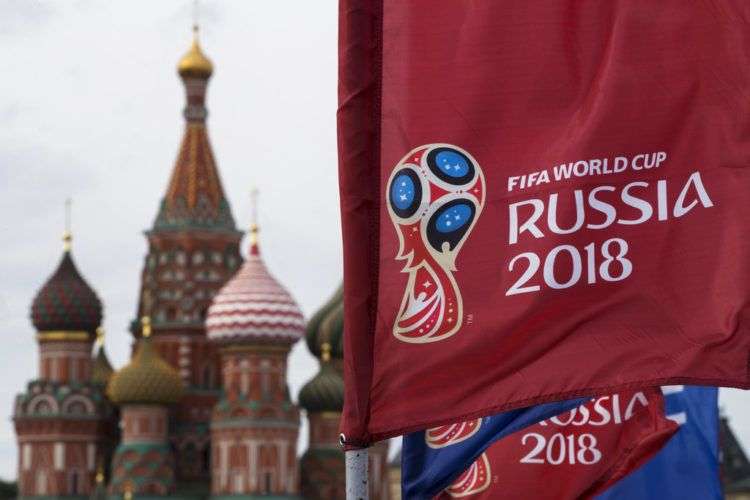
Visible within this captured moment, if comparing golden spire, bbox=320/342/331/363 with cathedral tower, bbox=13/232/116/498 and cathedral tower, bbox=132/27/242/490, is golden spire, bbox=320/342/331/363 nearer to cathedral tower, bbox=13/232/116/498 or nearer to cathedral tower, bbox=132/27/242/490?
cathedral tower, bbox=132/27/242/490

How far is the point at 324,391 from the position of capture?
6975cm

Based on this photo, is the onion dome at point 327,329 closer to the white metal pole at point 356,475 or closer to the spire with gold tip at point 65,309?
the spire with gold tip at point 65,309

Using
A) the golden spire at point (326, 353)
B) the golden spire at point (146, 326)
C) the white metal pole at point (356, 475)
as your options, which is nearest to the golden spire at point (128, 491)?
the golden spire at point (146, 326)

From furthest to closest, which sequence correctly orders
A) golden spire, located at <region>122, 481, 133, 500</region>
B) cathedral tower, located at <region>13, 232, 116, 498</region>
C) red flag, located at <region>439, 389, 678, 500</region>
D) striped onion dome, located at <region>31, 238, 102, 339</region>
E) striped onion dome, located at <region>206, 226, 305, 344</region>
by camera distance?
striped onion dome, located at <region>31, 238, 102, 339</region>
cathedral tower, located at <region>13, 232, 116, 498</region>
striped onion dome, located at <region>206, 226, 305, 344</region>
golden spire, located at <region>122, 481, 133, 500</region>
red flag, located at <region>439, 389, 678, 500</region>

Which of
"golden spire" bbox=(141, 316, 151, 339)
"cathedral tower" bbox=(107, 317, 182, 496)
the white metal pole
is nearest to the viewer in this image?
the white metal pole

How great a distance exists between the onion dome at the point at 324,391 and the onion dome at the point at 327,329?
44 centimetres

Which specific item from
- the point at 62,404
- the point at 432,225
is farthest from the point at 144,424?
the point at 432,225

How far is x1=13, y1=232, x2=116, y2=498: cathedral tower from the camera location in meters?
69.7

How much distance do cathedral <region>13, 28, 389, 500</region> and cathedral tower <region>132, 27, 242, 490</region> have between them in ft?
0.15

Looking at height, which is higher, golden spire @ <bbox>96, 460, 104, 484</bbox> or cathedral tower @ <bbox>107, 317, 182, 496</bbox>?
cathedral tower @ <bbox>107, 317, 182, 496</bbox>

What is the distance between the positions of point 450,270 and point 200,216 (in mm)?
65000

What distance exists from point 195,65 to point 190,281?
718 cm

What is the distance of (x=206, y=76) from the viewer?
240 feet

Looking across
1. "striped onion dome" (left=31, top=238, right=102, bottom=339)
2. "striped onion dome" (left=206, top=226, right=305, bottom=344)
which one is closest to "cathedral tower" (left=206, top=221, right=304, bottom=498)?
"striped onion dome" (left=206, top=226, right=305, bottom=344)
